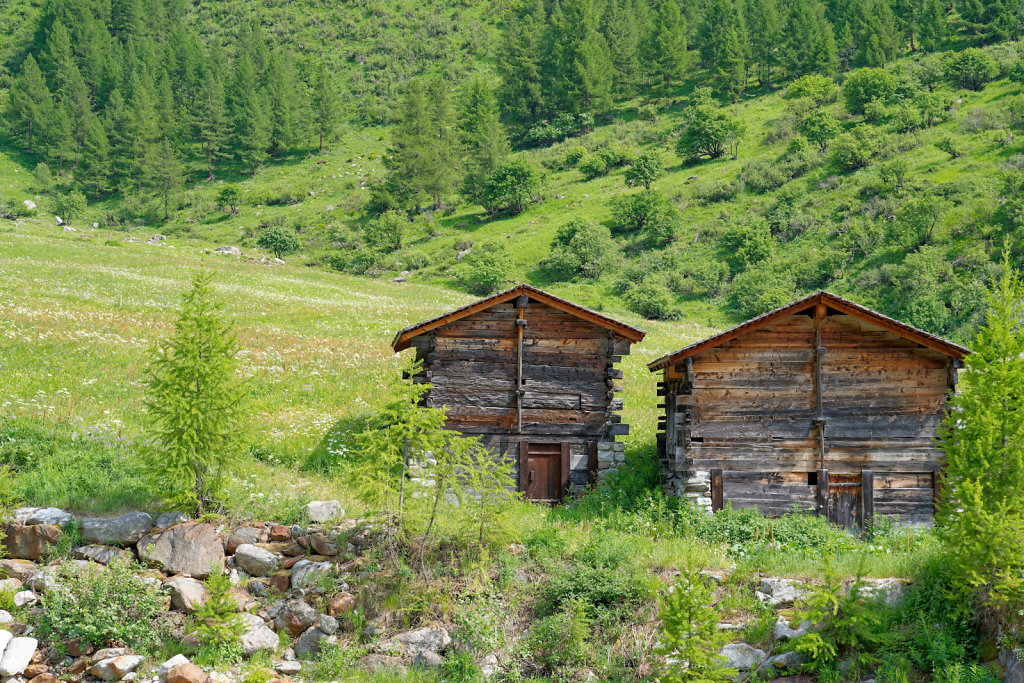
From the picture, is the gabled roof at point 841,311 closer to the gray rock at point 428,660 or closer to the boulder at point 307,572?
the gray rock at point 428,660

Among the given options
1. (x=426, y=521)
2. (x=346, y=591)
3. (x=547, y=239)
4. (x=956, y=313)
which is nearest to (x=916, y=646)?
(x=426, y=521)

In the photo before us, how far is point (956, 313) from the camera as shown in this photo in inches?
2243

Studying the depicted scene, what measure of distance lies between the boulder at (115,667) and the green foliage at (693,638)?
9580mm

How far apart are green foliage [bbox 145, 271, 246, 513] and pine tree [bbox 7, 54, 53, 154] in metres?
116

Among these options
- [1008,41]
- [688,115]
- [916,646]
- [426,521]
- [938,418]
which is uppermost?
[1008,41]

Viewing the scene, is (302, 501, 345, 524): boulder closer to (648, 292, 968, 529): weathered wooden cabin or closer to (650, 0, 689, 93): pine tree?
(648, 292, 968, 529): weathered wooden cabin

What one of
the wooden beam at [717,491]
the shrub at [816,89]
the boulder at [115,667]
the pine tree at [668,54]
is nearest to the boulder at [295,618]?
the boulder at [115,667]

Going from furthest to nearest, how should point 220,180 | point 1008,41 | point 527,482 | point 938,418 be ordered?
1. point 220,180
2. point 1008,41
3. point 527,482
4. point 938,418

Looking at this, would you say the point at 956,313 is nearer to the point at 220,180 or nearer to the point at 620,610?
the point at 620,610

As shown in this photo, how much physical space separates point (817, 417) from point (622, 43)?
120130 mm

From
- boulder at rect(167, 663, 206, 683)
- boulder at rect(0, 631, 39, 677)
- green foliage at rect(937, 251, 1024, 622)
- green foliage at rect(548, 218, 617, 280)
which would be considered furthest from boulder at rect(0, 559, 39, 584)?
green foliage at rect(548, 218, 617, 280)

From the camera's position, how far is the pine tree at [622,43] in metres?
128

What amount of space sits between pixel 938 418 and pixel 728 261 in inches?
2097

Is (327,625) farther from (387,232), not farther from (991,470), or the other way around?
(387,232)
